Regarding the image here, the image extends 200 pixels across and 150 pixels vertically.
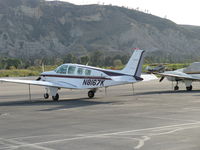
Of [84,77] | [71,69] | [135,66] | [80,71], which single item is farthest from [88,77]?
[135,66]

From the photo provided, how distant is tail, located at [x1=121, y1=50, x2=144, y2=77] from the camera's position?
26312mm

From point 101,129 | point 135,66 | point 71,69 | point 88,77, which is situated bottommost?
point 101,129

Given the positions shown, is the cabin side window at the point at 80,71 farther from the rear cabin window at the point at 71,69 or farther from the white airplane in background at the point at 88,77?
the rear cabin window at the point at 71,69

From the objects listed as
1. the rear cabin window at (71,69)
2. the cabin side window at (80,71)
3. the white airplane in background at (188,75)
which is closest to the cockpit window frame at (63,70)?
the rear cabin window at (71,69)

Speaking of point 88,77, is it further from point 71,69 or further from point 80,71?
point 71,69

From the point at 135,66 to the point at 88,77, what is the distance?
10.1 ft

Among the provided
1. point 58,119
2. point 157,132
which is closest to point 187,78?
point 58,119

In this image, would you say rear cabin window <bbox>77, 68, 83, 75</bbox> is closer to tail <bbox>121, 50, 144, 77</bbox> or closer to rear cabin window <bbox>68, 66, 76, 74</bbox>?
rear cabin window <bbox>68, 66, 76, 74</bbox>

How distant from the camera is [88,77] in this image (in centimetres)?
2612

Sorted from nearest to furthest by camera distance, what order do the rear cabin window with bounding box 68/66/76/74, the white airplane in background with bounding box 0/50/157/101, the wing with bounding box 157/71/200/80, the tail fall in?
1. the white airplane in background with bounding box 0/50/157/101
2. the tail
3. the rear cabin window with bounding box 68/66/76/74
4. the wing with bounding box 157/71/200/80

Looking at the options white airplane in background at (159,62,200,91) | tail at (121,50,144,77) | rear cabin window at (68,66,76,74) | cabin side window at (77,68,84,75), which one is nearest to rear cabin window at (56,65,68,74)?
rear cabin window at (68,66,76,74)

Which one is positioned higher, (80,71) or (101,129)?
(80,71)

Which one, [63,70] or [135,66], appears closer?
[135,66]

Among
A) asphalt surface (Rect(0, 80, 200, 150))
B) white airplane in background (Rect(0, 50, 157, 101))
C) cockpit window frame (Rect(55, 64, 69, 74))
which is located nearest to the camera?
asphalt surface (Rect(0, 80, 200, 150))
